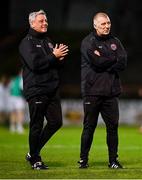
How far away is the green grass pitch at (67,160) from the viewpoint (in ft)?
44.1

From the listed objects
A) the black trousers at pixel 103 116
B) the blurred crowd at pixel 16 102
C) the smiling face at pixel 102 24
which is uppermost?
the smiling face at pixel 102 24

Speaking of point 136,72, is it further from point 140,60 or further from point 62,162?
point 62,162

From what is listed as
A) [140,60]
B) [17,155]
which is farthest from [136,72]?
[17,155]

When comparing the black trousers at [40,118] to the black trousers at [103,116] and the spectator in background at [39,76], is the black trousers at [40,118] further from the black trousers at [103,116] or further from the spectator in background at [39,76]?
the black trousers at [103,116]

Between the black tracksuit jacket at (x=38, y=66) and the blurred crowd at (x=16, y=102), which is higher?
the black tracksuit jacket at (x=38, y=66)

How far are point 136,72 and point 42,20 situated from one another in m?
25.7

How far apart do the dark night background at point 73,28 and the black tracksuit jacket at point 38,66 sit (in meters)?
23.8

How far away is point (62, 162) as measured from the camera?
52.6 ft

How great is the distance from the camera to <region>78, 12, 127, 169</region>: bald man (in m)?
14.5

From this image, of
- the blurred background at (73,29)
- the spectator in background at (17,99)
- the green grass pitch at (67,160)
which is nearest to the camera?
the green grass pitch at (67,160)

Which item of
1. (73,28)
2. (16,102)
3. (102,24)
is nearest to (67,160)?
(102,24)

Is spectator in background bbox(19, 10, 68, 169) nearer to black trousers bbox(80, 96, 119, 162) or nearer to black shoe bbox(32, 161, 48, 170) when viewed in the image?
black shoe bbox(32, 161, 48, 170)

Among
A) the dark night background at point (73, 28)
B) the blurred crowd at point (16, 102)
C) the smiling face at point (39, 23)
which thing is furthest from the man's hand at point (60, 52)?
the dark night background at point (73, 28)

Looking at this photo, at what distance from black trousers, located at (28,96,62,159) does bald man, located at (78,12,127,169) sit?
0.51 metres
